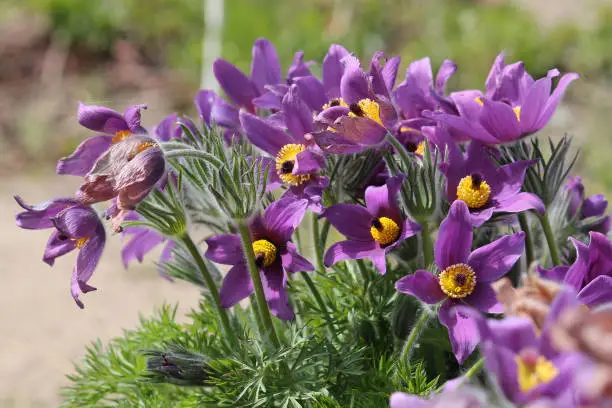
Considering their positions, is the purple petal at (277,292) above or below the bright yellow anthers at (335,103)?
below

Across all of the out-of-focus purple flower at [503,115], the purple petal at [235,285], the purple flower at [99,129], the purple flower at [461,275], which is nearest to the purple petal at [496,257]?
the purple flower at [461,275]

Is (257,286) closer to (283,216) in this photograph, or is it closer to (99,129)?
(283,216)

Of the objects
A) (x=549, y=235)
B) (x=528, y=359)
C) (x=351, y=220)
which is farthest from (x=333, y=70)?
(x=528, y=359)

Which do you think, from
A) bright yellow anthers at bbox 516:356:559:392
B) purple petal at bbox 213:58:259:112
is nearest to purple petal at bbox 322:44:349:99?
purple petal at bbox 213:58:259:112

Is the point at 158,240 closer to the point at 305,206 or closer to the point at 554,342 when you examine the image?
the point at 305,206

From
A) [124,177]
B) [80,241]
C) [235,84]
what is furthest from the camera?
[235,84]

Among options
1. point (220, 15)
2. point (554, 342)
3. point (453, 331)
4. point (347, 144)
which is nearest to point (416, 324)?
point (453, 331)

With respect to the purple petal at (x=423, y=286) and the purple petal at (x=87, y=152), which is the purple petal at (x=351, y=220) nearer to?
the purple petal at (x=423, y=286)
